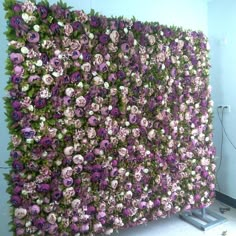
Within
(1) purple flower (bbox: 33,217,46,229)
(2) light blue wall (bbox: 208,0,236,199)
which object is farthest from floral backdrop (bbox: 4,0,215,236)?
(2) light blue wall (bbox: 208,0,236,199)

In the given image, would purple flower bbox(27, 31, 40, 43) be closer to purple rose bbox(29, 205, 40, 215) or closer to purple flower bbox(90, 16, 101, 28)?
purple flower bbox(90, 16, 101, 28)

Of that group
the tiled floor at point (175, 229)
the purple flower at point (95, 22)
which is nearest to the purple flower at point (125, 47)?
the purple flower at point (95, 22)

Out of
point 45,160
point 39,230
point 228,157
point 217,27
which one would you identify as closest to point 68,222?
point 39,230

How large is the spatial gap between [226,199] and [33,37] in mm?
2643

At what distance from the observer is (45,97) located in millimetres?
1665

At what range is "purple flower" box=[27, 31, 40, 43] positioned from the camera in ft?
5.22

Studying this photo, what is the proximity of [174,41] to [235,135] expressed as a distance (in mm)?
1290

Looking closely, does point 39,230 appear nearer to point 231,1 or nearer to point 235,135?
point 235,135

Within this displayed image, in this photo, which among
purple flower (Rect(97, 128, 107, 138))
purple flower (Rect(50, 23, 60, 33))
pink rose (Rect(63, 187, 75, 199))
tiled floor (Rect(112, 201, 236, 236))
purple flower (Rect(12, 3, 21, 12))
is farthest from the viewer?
tiled floor (Rect(112, 201, 236, 236))

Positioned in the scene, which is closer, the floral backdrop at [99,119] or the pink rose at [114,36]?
the floral backdrop at [99,119]

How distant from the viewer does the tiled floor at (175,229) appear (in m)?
2.38

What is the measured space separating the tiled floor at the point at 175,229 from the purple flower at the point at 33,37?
1.77m

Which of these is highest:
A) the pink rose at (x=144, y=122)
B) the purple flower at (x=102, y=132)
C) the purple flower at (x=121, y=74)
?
the purple flower at (x=121, y=74)

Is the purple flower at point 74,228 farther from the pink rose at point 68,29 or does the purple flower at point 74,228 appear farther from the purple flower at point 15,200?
the pink rose at point 68,29
